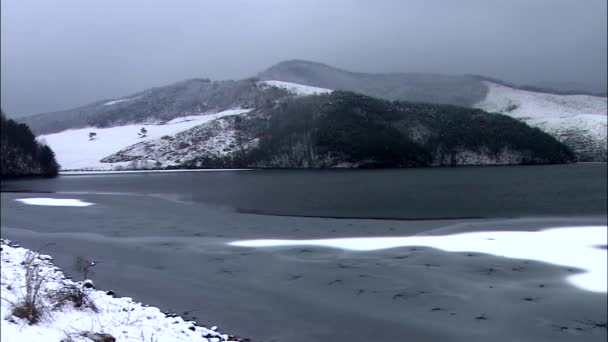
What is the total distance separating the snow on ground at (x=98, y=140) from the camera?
4284 inches

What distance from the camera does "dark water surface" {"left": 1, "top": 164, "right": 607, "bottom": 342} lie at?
383 inches

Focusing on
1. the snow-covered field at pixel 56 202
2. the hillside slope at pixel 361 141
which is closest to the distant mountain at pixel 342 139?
the hillside slope at pixel 361 141

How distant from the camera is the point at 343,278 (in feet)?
44.0

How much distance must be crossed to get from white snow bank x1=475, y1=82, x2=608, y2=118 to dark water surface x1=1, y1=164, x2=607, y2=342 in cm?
14226

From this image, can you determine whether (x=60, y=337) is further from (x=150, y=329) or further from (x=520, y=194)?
(x=520, y=194)

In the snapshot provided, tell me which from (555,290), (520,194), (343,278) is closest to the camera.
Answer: (555,290)

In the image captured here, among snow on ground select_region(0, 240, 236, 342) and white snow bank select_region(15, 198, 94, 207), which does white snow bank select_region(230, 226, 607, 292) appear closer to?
snow on ground select_region(0, 240, 236, 342)

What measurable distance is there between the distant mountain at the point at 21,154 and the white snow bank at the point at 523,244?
7737cm

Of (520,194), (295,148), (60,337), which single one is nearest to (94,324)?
(60,337)

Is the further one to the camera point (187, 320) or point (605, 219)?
point (605, 219)

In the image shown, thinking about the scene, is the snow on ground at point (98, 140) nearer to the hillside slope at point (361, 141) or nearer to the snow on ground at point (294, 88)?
the hillside slope at point (361, 141)

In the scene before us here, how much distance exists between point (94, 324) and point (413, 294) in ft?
24.7

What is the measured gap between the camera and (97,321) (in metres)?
8.30

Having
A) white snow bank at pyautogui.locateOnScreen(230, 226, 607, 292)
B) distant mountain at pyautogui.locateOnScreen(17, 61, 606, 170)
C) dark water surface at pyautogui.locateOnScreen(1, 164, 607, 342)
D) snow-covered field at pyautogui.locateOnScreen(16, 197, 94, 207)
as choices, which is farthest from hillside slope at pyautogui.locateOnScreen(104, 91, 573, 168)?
white snow bank at pyautogui.locateOnScreen(230, 226, 607, 292)
